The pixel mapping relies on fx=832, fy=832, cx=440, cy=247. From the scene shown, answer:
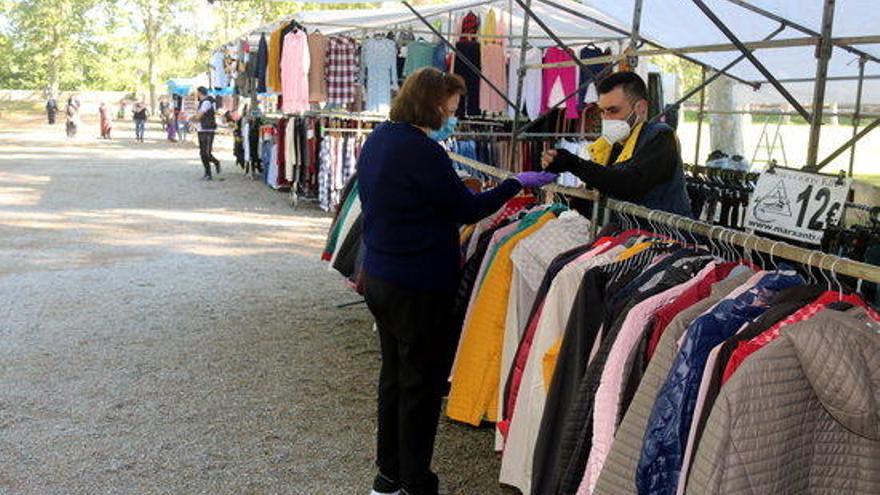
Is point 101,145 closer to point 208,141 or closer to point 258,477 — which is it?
point 208,141

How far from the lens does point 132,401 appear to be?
4.69m

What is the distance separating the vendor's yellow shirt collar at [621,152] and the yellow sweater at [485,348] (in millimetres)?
566

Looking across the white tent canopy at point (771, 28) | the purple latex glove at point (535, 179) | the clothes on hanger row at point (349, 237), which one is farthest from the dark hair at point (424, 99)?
the white tent canopy at point (771, 28)

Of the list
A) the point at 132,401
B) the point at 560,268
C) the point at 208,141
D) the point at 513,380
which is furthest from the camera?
the point at 208,141

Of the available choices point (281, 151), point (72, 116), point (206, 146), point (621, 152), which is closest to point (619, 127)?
point (621, 152)

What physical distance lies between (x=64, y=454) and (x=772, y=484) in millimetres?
3354

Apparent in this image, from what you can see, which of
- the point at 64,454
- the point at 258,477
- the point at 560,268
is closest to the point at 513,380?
the point at 560,268

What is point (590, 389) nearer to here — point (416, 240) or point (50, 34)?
point (416, 240)

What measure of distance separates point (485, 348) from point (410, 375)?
388 mm

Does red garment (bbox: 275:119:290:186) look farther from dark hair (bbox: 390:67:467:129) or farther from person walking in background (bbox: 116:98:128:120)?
person walking in background (bbox: 116:98:128:120)

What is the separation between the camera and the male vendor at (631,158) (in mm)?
3277

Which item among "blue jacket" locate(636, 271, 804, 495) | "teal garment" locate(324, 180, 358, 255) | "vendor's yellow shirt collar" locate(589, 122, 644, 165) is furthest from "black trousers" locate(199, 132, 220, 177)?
"blue jacket" locate(636, 271, 804, 495)

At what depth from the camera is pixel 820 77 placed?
3287 mm

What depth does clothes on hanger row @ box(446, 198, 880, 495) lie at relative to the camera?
1.84 metres
